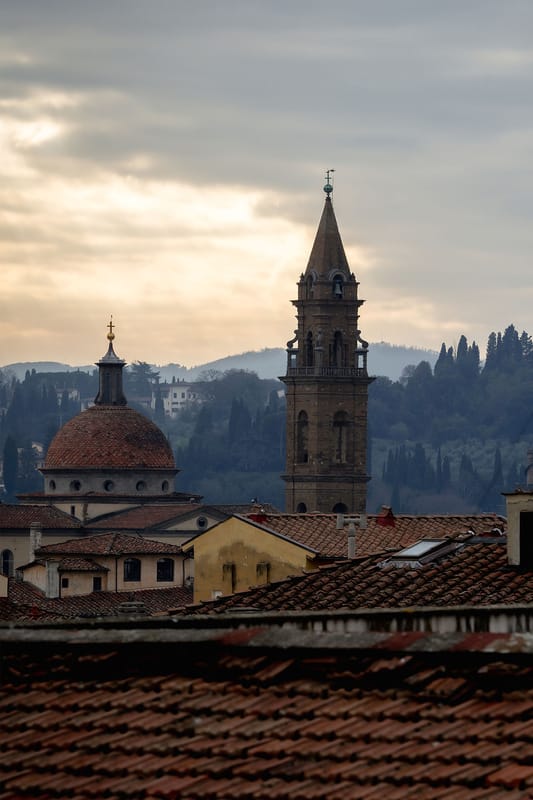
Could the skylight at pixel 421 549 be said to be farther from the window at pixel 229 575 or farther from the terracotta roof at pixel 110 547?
the terracotta roof at pixel 110 547

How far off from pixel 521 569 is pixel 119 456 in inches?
3108

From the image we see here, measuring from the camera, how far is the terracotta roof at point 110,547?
80812mm

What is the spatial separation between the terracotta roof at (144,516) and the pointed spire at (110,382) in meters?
14.2

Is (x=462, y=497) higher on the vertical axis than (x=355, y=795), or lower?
higher

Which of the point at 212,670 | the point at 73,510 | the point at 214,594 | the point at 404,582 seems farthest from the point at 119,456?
the point at 212,670

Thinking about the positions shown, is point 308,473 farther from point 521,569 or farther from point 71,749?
point 71,749

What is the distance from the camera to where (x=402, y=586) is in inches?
866

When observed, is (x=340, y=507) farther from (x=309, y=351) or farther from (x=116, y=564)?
(x=116, y=564)

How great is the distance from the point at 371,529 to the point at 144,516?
54.7 meters

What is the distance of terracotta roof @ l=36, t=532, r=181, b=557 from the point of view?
8081cm

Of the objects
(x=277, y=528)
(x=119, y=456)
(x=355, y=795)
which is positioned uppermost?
(x=119, y=456)

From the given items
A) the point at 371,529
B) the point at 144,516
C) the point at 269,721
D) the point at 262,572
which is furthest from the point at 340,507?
the point at 269,721

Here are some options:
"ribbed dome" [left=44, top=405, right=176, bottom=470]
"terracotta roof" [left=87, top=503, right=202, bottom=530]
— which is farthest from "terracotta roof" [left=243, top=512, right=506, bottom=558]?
"ribbed dome" [left=44, top=405, right=176, bottom=470]

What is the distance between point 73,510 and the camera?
3826 inches
